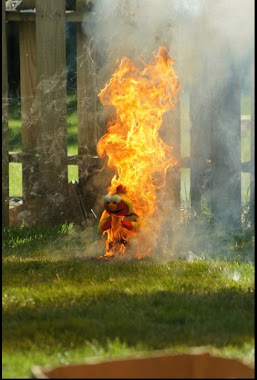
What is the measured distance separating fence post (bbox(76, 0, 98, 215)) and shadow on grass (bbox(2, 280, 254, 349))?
8.07 ft

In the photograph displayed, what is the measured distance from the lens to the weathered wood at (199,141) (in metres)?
7.13

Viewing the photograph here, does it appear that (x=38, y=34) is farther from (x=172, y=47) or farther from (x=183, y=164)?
(x=183, y=164)

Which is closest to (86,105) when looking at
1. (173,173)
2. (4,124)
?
(4,124)

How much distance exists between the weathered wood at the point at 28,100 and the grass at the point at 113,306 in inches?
37.3

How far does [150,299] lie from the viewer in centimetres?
491

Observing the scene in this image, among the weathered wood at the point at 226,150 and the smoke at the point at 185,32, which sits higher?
the smoke at the point at 185,32

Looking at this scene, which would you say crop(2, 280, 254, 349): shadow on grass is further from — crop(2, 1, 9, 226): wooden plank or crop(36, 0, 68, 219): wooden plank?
crop(2, 1, 9, 226): wooden plank

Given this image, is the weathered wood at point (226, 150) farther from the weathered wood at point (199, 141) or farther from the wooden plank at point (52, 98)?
the wooden plank at point (52, 98)

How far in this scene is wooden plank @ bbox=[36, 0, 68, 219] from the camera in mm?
7250

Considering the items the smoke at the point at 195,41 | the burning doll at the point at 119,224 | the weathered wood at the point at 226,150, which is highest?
the smoke at the point at 195,41

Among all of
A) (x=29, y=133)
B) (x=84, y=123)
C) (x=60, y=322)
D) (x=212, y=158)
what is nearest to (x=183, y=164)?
(x=212, y=158)

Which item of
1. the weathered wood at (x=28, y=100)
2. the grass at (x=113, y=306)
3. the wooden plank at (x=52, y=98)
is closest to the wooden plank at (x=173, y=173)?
the grass at (x=113, y=306)

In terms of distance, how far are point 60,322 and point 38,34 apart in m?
3.59

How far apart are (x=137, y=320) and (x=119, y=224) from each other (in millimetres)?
1875
